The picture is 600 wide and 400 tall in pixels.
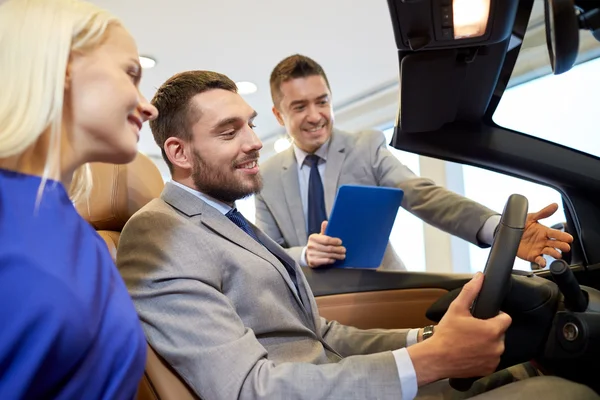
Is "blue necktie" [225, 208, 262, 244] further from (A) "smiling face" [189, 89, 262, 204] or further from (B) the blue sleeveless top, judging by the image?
(B) the blue sleeveless top

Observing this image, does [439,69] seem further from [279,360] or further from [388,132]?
[388,132]

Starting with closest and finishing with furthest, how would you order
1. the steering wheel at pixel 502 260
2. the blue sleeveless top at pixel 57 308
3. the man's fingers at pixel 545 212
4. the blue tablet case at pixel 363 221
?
1. the blue sleeveless top at pixel 57 308
2. the steering wheel at pixel 502 260
3. the man's fingers at pixel 545 212
4. the blue tablet case at pixel 363 221

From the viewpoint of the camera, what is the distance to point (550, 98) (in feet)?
7.58

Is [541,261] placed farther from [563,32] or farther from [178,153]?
[178,153]

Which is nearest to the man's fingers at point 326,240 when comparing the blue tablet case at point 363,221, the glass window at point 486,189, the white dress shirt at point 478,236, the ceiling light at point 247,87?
the blue tablet case at point 363,221

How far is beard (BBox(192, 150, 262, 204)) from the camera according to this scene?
4.33ft

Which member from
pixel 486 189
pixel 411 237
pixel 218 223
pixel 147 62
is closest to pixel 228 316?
pixel 218 223

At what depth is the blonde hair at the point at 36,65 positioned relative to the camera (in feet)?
2.31

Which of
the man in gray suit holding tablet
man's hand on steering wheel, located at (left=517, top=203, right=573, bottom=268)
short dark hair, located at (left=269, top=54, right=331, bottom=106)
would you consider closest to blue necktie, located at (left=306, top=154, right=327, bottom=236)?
short dark hair, located at (left=269, top=54, right=331, bottom=106)

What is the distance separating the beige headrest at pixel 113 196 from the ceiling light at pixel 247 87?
3.27 m

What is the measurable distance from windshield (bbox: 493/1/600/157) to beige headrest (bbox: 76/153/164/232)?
33.8 inches

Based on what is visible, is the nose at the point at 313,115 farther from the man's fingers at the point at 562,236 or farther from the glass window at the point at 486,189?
the glass window at the point at 486,189

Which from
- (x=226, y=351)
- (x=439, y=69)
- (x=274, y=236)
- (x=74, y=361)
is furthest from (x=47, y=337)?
(x=274, y=236)

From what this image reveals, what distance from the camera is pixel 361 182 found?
6.61 ft
